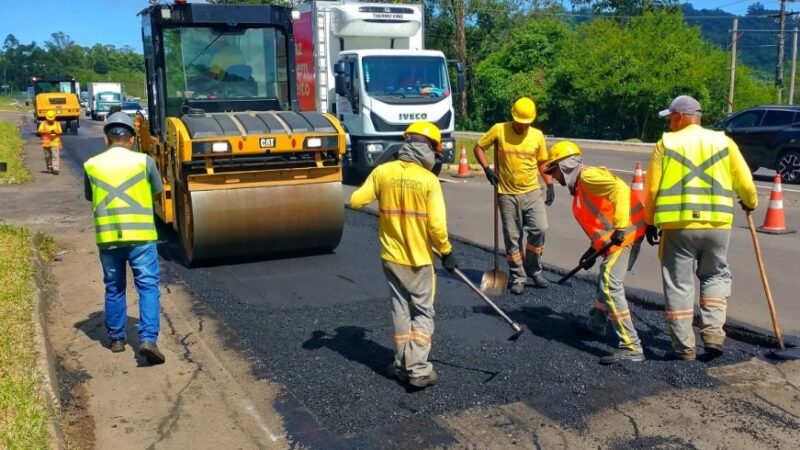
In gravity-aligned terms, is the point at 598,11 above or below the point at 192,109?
above

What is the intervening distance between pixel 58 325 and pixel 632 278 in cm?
546

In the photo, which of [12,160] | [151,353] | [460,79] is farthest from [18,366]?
[12,160]

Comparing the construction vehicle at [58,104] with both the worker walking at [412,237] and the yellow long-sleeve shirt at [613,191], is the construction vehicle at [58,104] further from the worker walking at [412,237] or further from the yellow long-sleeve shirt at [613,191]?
the yellow long-sleeve shirt at [613,191]

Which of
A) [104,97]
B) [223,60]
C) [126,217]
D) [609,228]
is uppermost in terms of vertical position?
[223,60]

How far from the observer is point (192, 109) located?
865cm

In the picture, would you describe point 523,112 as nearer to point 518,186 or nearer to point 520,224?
point 518,186

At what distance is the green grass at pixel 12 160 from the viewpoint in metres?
17.1

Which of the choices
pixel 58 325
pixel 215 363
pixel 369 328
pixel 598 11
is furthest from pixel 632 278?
pixel 598 11

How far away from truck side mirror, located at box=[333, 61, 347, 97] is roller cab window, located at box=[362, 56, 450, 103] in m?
0.42

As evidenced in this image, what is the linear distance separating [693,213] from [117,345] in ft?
14.1

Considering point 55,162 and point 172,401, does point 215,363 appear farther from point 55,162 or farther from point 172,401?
point 55,162

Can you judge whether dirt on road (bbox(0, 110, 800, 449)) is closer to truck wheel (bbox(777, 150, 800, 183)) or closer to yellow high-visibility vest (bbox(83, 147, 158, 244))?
yellow high-visibility vest (bbox(83, 147, 158, 244))

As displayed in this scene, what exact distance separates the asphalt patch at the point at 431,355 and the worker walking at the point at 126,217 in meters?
0.83

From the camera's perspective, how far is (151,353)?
5.48 m
